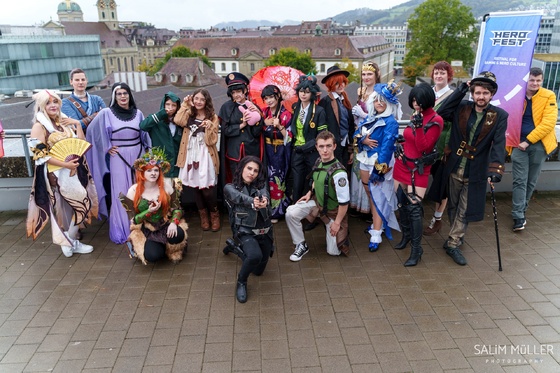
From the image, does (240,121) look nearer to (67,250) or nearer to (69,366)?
(67,250)

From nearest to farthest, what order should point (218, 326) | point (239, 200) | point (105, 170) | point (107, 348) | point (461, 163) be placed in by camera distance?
point (107, 348) → point (218, 326) → point (239, 200) → point (461, 163) → point (105, 170)

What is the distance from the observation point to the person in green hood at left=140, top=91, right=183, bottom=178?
512 cm

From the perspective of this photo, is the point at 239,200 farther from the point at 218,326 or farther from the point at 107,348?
the point at 107,348

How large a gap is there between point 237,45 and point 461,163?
295 feet

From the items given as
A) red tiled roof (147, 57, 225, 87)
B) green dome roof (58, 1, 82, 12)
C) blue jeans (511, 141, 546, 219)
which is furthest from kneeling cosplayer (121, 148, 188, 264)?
green dome roof (58, 1, 82, 12)

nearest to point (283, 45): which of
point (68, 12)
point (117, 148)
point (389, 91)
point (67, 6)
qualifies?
point (68, 12)

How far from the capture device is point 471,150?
15.0ft

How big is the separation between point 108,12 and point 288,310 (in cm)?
12884

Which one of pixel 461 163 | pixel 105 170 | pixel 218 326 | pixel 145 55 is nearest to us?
pixel 218 326

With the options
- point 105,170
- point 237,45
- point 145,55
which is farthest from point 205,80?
point 145,55

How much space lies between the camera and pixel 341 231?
482 centimetres

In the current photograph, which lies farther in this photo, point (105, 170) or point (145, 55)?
point (145, 55)

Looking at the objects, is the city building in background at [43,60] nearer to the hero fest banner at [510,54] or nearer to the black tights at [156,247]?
the black tights at [156,247]

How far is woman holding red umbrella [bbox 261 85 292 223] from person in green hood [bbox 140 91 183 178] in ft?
3.66
